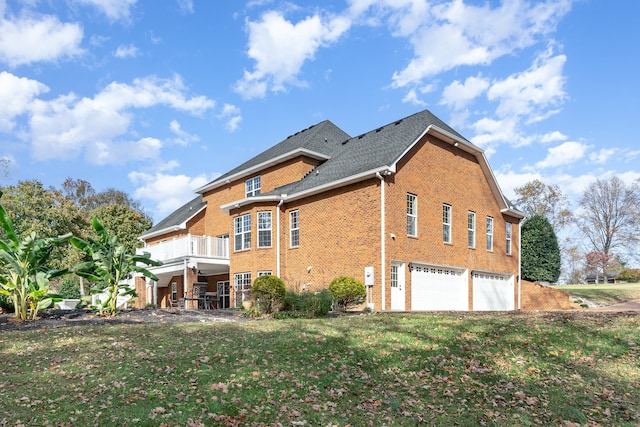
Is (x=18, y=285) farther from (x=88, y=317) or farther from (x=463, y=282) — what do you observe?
(x=463, y=282)

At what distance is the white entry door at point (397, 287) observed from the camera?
62.4 feet

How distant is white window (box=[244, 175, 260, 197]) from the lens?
28.0 meters

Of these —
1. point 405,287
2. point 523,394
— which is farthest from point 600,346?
point 405,287

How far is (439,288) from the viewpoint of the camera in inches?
843

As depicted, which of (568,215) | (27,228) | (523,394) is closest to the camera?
(523,394)

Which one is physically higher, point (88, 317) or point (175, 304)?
point (88, 317)

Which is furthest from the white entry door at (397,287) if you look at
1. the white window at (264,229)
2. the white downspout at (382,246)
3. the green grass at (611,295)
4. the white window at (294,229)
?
the green grass at (611,295)

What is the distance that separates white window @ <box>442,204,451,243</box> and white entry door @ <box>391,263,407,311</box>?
3630mm

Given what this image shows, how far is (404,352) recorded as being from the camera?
963cm

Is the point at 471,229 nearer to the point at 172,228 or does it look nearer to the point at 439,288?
the point at 439,288

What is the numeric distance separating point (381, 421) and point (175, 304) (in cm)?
2847

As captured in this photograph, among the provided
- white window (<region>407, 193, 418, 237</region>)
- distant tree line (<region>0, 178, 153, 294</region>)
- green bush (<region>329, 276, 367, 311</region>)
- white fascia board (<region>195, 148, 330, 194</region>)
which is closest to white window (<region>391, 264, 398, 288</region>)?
green bush (<region>329, 276, 367, 311</region>)

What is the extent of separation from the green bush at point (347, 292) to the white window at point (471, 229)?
7953 mm

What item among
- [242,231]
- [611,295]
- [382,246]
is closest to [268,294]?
[382,246]
